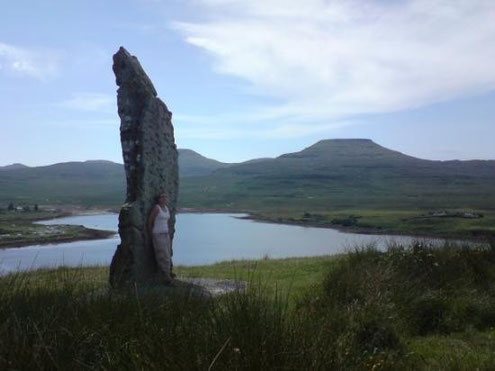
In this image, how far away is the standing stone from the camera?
36.1 ft

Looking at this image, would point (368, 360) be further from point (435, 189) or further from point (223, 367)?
point (435, 189)

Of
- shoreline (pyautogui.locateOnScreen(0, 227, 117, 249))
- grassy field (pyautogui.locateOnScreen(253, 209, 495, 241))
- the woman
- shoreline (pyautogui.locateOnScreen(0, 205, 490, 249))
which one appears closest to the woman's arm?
the woman

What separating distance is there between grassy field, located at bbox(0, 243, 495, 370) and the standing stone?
338 centimetres

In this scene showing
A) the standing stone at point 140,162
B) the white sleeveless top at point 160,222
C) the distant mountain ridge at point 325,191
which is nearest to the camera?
the standing stone at point 140,162

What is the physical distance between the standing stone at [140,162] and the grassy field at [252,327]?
3.38 meters

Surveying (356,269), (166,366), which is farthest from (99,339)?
(356,269)

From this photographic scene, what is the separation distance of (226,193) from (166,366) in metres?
162

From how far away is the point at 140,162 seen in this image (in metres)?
11.4

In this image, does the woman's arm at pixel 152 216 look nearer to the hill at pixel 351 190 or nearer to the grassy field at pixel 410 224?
the grassy field at pixel 410 224

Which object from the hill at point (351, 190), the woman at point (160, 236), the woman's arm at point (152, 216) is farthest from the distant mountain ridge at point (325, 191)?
the woman's arm at point (152, 216)

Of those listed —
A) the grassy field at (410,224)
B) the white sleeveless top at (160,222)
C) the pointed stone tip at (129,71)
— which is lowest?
the grassy field at (410,224)

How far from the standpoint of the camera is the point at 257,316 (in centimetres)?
438

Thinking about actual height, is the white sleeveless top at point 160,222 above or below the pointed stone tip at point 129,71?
below

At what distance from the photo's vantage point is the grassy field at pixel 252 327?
4.04 meters
